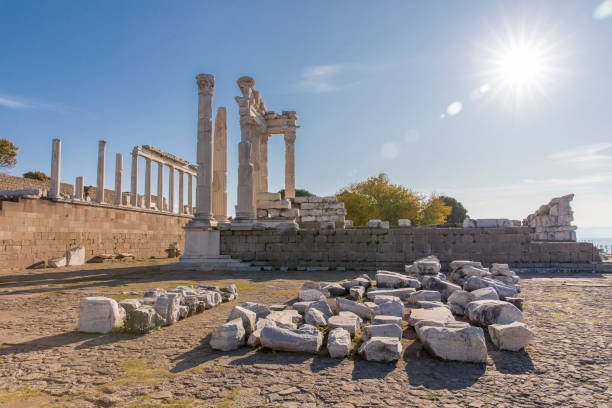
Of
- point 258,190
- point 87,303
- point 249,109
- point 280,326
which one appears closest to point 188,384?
point 280,326

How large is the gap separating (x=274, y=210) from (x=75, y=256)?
32.2 ft

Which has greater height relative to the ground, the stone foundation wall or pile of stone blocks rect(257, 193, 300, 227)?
pile of stone blocks rect(257, 193, 300, 227)

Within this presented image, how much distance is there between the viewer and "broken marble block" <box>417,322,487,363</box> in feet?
10.9

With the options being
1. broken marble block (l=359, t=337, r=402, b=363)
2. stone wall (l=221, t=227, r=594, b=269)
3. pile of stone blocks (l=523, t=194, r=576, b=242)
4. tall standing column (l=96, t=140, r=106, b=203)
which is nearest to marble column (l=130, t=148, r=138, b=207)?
tall standing column (l=96, t=140, r=106, b=203)

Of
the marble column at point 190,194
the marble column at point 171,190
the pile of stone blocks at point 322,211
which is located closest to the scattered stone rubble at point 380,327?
the pile of stone blocks at point 322,211

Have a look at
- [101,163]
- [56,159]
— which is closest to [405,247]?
[56,159]

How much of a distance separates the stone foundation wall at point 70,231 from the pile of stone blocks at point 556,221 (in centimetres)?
2285

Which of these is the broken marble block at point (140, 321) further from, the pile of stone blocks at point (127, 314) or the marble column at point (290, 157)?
the marble column at point (290, 157)

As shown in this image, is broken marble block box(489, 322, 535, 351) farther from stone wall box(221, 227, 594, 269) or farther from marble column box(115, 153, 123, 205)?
marble column box(115, 153, 123, 205)

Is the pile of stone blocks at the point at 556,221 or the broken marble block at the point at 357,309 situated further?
the pile of stone blocks at the point at 556,221

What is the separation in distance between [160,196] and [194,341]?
2683 centimetres

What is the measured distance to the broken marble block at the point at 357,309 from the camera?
198 inches

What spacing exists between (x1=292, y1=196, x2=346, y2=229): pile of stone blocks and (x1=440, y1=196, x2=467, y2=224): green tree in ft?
123

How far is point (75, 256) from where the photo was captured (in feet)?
56.0
